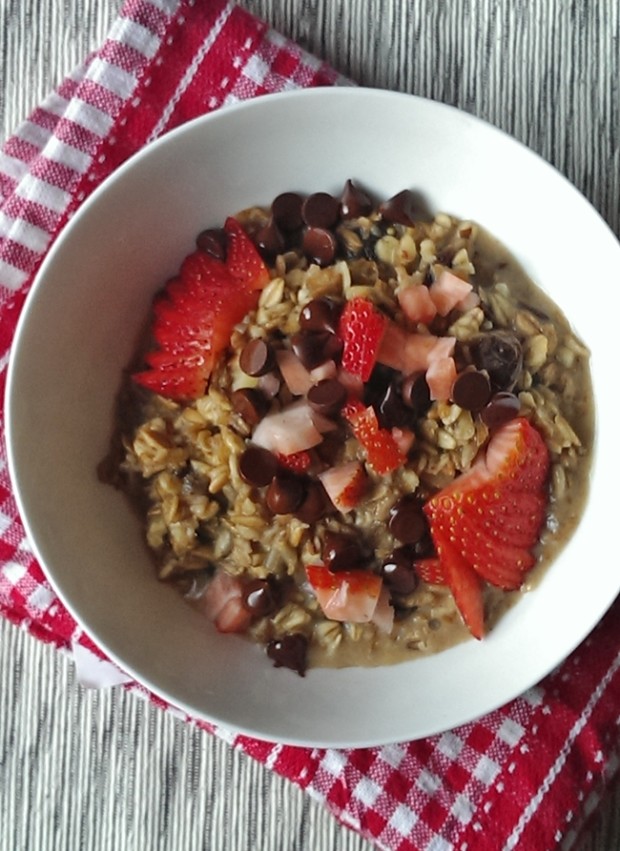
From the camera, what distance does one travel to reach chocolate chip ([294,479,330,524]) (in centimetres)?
156

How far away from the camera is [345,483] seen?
156 centimetres

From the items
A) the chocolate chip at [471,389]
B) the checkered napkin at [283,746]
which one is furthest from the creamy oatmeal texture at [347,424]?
the checkered napkin at [283,746]

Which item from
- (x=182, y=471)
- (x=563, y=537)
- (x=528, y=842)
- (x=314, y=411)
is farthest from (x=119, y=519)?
(x=528, y=842)

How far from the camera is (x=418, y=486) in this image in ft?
5.19

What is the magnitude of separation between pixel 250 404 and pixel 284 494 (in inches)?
5.9

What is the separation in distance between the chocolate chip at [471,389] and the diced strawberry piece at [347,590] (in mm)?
318

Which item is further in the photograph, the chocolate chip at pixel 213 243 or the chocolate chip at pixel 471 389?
the chocolate chip at pixel 213 243

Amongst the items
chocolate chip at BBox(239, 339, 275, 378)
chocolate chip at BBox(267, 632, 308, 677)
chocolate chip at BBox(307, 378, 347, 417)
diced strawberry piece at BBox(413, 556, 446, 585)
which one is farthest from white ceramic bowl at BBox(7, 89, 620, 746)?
chocolate chip at BBox(307, 378, 347, 417)

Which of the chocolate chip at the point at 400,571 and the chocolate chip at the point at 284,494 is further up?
the chocolate chip at the point at 284,494

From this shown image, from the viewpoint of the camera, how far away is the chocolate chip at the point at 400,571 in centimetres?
158

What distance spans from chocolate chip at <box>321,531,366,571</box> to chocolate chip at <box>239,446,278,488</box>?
0.14 metres

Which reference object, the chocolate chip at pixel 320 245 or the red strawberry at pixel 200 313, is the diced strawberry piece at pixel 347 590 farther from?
the chocolate chip at pixel 320 245

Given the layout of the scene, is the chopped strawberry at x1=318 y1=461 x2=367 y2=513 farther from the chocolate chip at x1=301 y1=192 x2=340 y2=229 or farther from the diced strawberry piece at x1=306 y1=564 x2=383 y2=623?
the chocolate chip at x1=301 y1=192 x2=340 y2=229

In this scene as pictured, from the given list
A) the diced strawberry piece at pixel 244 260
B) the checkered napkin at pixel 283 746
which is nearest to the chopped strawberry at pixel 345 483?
the diced strawberry piece at pixel 244 260
